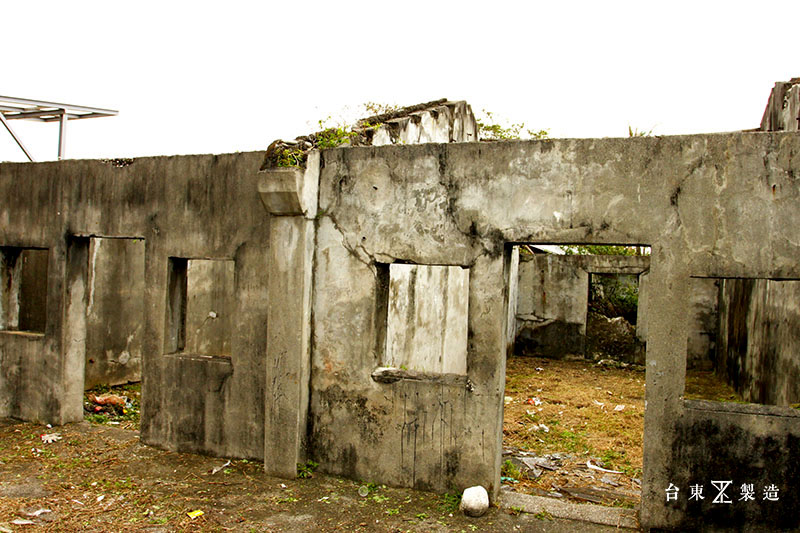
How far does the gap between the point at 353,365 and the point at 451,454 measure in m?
1.18

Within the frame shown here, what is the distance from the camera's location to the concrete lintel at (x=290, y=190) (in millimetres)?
5453

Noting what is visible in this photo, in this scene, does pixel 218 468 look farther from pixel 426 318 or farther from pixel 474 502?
pixel 426 318

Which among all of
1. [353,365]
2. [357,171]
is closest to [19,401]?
[353,365]

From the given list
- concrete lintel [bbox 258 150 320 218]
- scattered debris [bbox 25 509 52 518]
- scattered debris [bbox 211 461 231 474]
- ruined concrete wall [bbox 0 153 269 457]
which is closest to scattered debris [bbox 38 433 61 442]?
ruined concrete wall [bbox 0 153 269 457]

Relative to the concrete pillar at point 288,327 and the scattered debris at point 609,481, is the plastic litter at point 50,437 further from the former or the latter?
the scattered debris at point 609,481

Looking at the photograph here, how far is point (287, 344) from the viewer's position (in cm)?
573

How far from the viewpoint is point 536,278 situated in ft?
47.7

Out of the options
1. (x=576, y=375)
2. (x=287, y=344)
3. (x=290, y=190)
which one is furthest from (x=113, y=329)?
(x=576, y=375)

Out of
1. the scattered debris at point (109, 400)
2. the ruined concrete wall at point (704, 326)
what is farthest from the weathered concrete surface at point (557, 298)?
the scattered debris at point (109, 400)

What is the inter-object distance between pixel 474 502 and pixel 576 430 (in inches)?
140

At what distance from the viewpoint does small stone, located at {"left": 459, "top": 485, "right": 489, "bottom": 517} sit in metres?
4.98

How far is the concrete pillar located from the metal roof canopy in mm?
6566

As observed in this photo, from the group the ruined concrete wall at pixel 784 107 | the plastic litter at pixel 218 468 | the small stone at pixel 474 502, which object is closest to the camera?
the small stone at pixel 474 502

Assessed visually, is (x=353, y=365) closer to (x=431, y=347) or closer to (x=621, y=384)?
(x=431, y=347)
